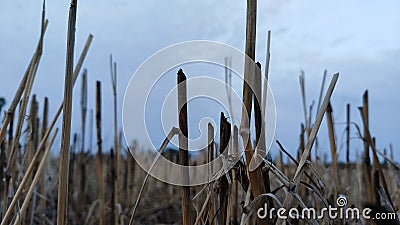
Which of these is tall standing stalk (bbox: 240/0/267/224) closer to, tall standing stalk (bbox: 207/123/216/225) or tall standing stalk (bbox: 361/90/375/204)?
tall standing stalk (bbox: 207/123/216/225)

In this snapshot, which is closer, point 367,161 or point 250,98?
point 250,98

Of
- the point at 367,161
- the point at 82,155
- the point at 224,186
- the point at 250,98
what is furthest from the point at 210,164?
the point at 82,155

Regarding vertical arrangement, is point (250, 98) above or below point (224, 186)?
above

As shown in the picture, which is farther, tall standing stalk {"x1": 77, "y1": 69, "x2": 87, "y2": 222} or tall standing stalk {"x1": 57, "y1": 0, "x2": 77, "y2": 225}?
tall standing stalk {"x1": 77, "y1": 69, "x2": 87, "y2": 222}

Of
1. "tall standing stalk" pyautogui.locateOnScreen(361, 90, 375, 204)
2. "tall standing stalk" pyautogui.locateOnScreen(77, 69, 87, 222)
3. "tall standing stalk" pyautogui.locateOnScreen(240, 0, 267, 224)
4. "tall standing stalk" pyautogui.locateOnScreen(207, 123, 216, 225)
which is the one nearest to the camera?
"tall standing stalk" pyautogui.locateOnScreen(240, 0, 267, 224)

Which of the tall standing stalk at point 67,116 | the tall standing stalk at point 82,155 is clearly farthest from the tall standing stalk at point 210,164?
the tall standing stalk at point 82,155

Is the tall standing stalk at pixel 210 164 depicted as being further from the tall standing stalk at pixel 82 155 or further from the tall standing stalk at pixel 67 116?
the tall standing stalk at pixel 82 155

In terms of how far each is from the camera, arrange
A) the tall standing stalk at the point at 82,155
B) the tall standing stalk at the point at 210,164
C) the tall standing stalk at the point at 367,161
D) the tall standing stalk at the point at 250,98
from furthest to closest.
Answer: the tall standing stalk at the point at 82,155
the tall standing stalk at the point at 367,161
the tall standing stalk at the point at 210,164
the tall standing stalk at the point at 250,98

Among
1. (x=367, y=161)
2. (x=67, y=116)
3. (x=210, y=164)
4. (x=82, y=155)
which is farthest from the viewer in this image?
(x=82, y=155)

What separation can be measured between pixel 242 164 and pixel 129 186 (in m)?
1.06

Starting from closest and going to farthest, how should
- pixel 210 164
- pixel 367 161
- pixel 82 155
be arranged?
pixel 210 164 → pixel 367 161 → pixel 82 155

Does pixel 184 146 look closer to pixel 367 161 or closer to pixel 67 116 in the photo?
pixel 67 116

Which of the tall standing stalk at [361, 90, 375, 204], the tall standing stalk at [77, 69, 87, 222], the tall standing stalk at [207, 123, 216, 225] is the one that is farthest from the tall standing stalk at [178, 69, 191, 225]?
the tall standing stalk at [77, 69, 87, 222]

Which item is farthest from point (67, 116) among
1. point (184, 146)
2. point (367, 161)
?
point (367, 161)
